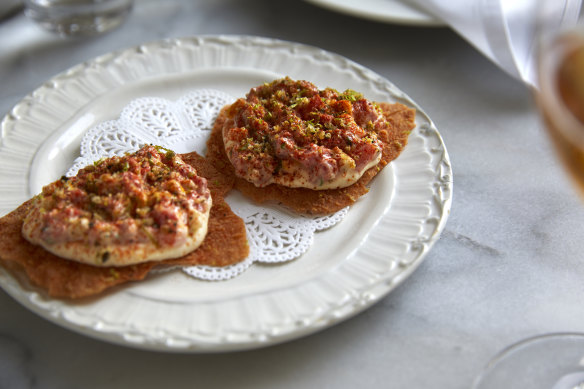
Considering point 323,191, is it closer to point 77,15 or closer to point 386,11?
point 386,11

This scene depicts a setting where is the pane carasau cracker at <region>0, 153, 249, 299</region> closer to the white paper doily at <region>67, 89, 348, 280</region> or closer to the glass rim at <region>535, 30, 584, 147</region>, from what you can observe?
the white paper doily at <region>67, 89, 348, 280</region>

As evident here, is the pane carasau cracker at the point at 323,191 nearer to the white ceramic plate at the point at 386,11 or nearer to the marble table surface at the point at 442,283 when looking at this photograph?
the marble table surface at the point at 442,283

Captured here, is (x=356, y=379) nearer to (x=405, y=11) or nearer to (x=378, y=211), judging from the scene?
(x=378, y=211)

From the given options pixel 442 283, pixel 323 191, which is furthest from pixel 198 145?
pixel 442 283

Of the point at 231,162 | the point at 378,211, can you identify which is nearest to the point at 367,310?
the point at 378,211

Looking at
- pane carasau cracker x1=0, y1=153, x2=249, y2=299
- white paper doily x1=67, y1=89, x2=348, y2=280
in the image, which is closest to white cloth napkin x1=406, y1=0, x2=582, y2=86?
white paper doily x1=67, y1=89, x2=348, y2=280

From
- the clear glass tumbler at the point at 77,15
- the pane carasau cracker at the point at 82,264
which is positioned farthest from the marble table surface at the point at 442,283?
the pane carasau cracker at the point at 82,264

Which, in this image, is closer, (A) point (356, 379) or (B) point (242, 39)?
(A) point (356, 379)

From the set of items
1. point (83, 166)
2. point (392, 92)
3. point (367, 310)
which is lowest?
point (83, 166)
